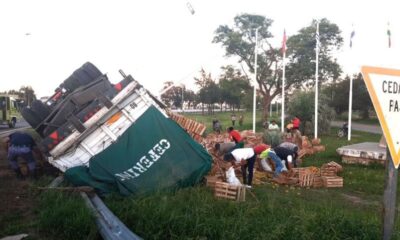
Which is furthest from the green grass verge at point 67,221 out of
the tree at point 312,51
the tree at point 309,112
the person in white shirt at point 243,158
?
the tree at point 312,51

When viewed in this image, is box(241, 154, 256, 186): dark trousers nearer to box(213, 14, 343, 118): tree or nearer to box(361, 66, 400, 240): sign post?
box(361, 66, 400, 240): sign post

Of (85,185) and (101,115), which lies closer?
(85,185)

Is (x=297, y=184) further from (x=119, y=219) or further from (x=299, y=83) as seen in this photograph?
(x=299, y=83)

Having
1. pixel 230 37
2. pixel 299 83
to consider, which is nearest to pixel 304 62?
pixel 299 83

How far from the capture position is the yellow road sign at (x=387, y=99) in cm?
274

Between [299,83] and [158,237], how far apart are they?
35.5m

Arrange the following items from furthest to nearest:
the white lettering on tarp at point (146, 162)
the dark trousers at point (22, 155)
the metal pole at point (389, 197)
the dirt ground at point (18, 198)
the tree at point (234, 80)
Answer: the tree at point (234, 80) → the dark trousers at point (22, 155) → the white lettering on tarp at point (146, 162) → the dirt ground at point (18, 198) → the metal pole at point (389, 197)

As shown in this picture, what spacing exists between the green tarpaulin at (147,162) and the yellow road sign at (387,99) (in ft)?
17.9

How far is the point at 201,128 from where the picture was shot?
37.7 ft

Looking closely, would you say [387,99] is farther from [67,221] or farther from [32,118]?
[32,118]

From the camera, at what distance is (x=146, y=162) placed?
8.14m

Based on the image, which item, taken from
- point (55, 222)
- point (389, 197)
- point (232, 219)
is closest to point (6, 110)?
point (55, 222)

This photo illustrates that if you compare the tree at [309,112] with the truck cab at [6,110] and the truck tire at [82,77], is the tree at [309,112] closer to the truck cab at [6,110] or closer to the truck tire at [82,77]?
the truck tire at [82,77]

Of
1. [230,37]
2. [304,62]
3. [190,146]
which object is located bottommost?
[190,146]
